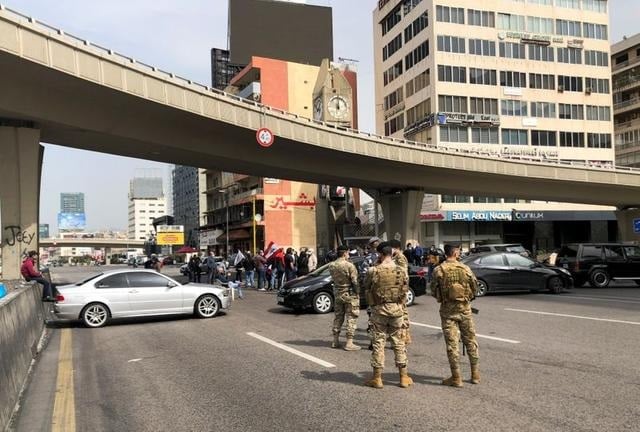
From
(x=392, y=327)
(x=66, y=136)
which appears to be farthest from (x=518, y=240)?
(x=392, y=327)

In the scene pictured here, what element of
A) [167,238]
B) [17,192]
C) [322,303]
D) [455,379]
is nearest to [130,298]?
[322,303]

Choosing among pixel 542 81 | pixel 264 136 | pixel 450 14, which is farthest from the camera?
pixel 542 81

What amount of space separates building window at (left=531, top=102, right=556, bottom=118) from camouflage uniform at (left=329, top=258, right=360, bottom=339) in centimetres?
5947

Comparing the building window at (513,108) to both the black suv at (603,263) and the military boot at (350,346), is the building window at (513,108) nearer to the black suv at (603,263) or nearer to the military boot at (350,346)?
the black suv at (603,263)

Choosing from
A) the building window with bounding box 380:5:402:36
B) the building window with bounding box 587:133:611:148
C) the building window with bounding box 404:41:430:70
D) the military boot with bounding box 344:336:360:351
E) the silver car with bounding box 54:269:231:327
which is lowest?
the military boot with bounding box 344:336:360:351

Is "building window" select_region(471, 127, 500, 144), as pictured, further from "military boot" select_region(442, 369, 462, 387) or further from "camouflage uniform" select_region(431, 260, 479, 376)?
"military boot" select_region(442, 369, 462, 387)

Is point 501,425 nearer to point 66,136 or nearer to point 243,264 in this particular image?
point 243,264

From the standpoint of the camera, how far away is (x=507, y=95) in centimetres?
6231

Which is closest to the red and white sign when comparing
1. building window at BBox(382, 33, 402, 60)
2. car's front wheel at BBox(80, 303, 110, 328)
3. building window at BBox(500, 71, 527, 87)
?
car's front wheel at BBox(80, 303, 110, 328)

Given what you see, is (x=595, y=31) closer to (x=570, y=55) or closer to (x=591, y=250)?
(x=570, y=55)

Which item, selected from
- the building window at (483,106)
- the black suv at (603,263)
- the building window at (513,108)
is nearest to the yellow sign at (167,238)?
the building window at (483,106)

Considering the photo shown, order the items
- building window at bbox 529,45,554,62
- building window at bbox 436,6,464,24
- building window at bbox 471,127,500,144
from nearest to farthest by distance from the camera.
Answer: building window at bbox 436,6,464,24, building window at bbox 471,127,500,144, building window at bbox 529,45,554,62

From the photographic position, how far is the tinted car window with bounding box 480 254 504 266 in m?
18.6

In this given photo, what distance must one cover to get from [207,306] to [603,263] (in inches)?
602
